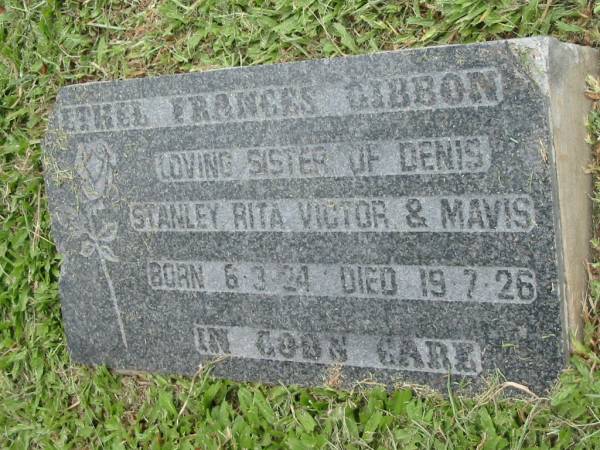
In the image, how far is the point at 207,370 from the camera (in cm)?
277

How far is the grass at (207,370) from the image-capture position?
2.41m

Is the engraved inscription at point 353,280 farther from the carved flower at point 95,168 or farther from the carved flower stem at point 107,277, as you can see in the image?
the carved flower at point 95,168

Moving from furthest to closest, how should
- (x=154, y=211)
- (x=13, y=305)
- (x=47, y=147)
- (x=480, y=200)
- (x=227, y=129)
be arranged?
(x=13, y=305)
(x=47, y=147)
(x=154, y=211)
(x=227, y=129)
(x=480, y=200)

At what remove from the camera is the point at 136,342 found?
2863 millimetres

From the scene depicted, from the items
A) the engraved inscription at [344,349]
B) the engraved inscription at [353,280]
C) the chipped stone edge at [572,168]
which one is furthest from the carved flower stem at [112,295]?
the chipped stone edge at [572,168]

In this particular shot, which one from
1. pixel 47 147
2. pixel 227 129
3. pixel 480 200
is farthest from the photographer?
pixel 47 147

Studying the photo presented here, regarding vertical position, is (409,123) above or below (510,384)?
above

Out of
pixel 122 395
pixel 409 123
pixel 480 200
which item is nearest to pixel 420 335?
pixel 480 200

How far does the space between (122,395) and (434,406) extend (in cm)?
124

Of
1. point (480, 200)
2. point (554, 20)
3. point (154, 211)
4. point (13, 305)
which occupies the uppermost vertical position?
point (554, 20)

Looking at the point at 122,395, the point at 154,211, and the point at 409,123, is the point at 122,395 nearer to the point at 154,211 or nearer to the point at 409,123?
the point at 154,211

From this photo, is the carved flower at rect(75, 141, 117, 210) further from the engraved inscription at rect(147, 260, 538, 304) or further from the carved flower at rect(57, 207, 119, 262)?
the engraved inscription at rect(147, 260, 538, 304)

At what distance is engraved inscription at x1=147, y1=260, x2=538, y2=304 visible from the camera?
2.28 m

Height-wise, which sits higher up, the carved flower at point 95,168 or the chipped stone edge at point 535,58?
the chipped stone edge at point 535,58
